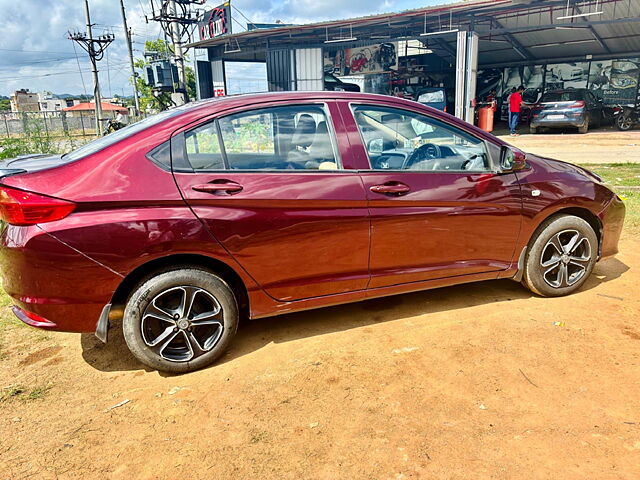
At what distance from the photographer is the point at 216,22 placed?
23875 mm

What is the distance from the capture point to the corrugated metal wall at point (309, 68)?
21.8 meters

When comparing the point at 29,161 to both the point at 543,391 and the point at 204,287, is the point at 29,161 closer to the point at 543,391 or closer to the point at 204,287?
the point at 204,287

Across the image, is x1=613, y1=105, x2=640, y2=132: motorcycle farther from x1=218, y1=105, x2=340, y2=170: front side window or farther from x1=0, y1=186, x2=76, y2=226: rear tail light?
x1=0, y1=186, x2=76, y2=226: rear tail light

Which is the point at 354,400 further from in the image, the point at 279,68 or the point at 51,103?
the point at 51,103

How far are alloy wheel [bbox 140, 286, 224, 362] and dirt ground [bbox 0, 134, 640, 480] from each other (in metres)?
0.17

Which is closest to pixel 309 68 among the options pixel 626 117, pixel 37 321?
pixel 626 117

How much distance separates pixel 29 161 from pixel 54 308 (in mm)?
1083

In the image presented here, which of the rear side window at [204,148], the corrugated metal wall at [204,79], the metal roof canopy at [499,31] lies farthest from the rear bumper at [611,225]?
the corrugated metal wall at [204,79]

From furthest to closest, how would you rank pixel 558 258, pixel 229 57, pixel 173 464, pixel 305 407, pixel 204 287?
pixel 229 57
pixel 558 258
pixel 204 287
pixel 305 407
pixel 173 464

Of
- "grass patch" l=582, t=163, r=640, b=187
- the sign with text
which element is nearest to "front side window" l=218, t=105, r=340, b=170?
"grass patch" l=582, t=163, r=640, b=187

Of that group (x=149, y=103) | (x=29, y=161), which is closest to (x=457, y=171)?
(x=29, y=161)

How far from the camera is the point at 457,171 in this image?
3557 mm

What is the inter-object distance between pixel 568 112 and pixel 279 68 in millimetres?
12740

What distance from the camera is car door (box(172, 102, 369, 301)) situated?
2930 mm
